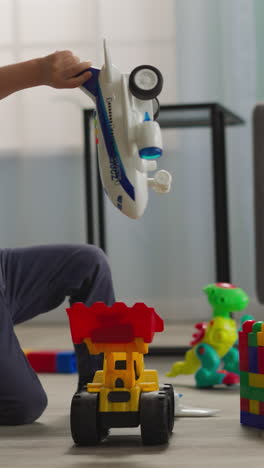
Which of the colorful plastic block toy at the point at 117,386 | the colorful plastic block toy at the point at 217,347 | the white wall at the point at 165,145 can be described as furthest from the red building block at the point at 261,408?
the white wall at the point at 165,145

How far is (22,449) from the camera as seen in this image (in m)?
1.09

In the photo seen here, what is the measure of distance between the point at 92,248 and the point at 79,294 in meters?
0.08

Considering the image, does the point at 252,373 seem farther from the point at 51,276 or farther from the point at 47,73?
the point at 47,73

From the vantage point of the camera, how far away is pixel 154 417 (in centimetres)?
104

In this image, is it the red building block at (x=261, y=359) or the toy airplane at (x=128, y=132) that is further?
the red building block at (x=261, y=359)

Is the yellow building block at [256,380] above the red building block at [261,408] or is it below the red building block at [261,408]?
A: above

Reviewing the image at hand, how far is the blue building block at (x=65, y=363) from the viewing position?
70.9 inches

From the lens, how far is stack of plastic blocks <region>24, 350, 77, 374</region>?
1.80 m

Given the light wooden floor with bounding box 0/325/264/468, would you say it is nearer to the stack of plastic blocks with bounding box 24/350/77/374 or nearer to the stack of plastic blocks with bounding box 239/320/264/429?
the stack of plastic blocks with bounding box 239/320/264/429

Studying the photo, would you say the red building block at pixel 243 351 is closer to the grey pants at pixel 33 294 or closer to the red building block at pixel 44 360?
the grey pants at pixel 33 294

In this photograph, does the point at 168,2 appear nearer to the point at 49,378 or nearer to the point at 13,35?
the point at 13,35

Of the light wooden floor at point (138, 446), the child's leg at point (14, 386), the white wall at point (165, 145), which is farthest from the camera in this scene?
the white wall at point (165, 145)

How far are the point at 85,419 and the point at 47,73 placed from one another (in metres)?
0.48

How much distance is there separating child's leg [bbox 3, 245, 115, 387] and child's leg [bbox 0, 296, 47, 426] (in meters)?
0.06
